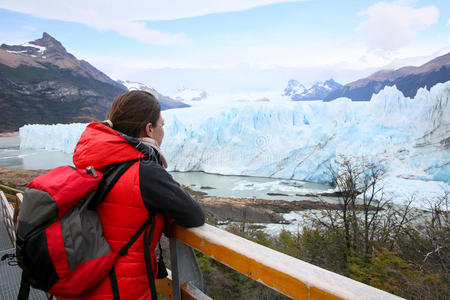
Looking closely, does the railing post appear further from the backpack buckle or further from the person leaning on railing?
the backpack buckle

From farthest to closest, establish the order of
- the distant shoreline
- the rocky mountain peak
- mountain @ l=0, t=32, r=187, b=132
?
the rocky mountain peak → mountain @ l=0, t=32, r=187, b=132 → the distant shoreline

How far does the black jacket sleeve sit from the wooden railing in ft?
0.19

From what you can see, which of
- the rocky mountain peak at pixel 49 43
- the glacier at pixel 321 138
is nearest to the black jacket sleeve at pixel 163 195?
the glacier at pixel 321 138

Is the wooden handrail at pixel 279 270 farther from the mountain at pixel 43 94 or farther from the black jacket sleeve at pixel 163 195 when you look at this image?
the mountain at pixel 43 94

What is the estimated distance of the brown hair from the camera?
104 centimetres

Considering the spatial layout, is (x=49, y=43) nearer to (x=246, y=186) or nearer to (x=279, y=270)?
(x=246, y=186)

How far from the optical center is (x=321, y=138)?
16.4 metres

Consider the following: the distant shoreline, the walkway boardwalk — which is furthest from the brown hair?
the distant shoreline

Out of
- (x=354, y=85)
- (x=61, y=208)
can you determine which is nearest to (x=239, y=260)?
(x=61, y=208)

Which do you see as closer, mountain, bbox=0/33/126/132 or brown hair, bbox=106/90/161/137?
brown hair, bbox=106/90/161/137

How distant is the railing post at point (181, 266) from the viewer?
1001mm

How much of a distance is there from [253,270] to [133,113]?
0.66m

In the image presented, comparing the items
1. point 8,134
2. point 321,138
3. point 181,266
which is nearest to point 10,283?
point 181,266

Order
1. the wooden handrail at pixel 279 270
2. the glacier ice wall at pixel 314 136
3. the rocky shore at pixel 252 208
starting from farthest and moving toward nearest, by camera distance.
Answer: the glacier ice wall at pixel 314 136 < the rocky shore at pixel 252 208 < the wooden handrail at pixel 279 270
